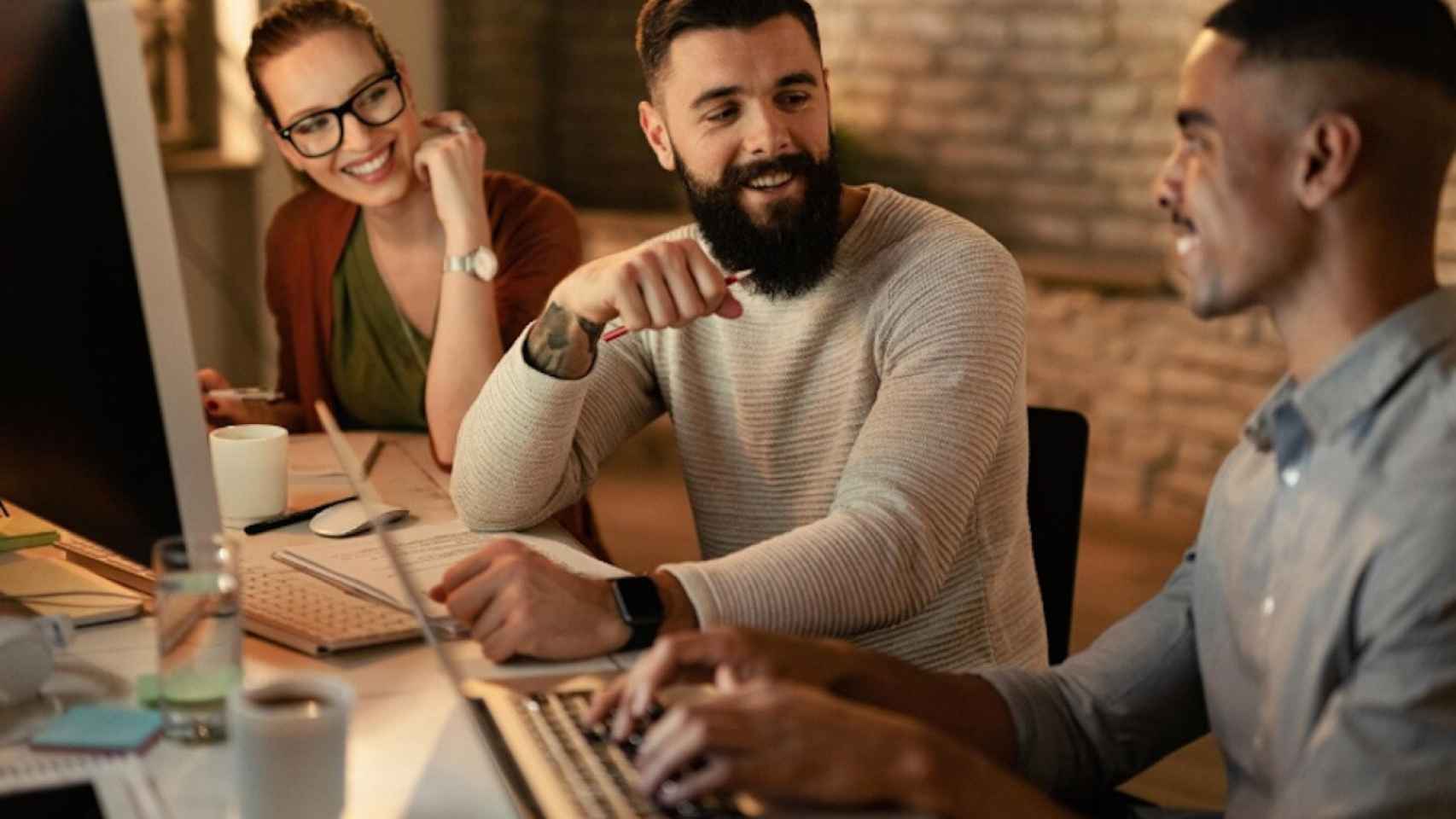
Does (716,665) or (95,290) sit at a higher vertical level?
(95,290)

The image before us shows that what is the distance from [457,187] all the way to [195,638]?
1.18 meters

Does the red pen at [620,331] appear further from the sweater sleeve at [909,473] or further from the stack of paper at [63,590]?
the stack of paper at [63,590]

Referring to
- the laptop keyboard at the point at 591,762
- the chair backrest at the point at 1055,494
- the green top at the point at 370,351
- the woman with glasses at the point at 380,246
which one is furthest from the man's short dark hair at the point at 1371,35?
the green top at the point at 370,351

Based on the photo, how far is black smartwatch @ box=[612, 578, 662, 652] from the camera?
135 centimetres

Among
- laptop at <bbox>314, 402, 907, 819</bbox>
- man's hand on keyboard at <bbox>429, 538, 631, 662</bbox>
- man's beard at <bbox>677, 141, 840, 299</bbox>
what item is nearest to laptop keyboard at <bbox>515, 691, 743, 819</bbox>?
laptop at <bbox>314, 402, 907, 819</bbox>

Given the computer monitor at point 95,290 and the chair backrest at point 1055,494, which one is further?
the chair backrest at point 1055,494

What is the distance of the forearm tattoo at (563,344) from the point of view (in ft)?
5.70

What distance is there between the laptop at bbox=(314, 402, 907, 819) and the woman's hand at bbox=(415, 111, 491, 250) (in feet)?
3.46

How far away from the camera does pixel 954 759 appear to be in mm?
994

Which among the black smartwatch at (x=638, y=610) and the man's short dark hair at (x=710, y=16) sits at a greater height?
the man's short dark hair at (x=710, y=16)

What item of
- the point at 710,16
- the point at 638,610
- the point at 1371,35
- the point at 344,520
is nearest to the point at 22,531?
the point at 344,520

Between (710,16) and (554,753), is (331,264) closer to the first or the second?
(710,16)

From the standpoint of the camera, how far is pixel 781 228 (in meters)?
1.76

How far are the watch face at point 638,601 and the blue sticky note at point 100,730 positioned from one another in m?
0.37
